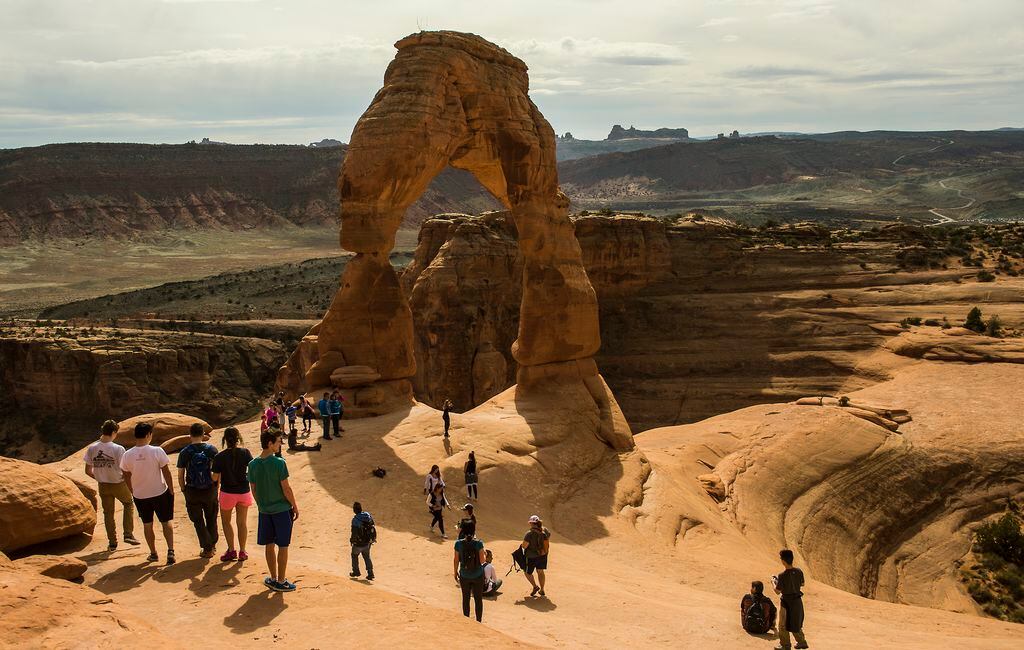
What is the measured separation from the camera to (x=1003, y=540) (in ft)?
77.3

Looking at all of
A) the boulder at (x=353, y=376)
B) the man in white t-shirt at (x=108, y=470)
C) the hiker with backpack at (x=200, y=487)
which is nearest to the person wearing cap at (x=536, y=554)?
the hiker with backpack at (x=200, y=487)

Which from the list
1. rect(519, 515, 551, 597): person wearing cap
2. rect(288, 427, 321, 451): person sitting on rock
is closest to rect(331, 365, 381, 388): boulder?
rect(288, 427, 321, 451): person sitting on rock

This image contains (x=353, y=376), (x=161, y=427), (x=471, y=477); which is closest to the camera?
(x=471, y=477)

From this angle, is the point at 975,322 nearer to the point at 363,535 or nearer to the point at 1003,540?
the point at 1003,540

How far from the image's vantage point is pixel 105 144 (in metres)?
135

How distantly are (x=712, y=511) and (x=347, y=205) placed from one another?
40.2 feet

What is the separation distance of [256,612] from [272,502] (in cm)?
129

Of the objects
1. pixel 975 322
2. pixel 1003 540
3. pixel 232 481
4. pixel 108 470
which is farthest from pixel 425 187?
pixel 975 322

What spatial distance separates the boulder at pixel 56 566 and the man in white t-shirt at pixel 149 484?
985 mm

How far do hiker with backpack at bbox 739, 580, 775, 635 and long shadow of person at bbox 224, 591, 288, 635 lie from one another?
22.1 feet

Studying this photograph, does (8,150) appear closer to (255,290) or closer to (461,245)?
(255,290)

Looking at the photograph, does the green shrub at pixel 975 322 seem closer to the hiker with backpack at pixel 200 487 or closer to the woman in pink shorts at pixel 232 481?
the woman in pink shorts at pixel 232 481

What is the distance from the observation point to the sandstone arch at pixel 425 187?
809 inches

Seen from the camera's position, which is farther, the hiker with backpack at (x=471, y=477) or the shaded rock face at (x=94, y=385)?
the shaded rock face at (x=94, y=385)
